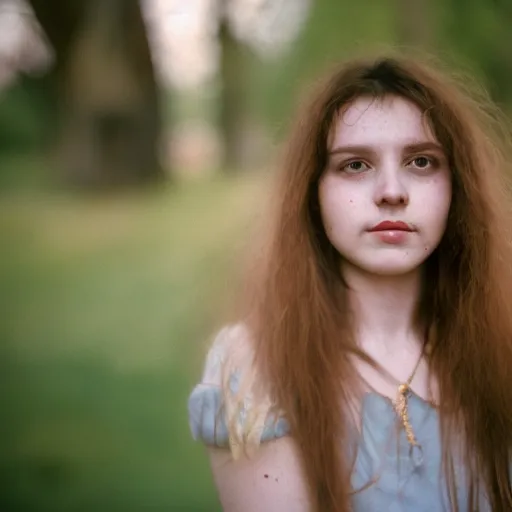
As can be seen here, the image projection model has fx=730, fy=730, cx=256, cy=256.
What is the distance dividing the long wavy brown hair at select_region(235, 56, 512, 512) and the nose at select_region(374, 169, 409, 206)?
0.34 feet

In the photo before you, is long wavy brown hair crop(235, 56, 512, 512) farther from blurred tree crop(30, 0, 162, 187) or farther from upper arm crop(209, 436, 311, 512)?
blurred tree crop(30, 0, 162, 187)

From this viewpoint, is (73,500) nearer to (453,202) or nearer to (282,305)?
(282,305)

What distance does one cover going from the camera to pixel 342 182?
3.88 ft

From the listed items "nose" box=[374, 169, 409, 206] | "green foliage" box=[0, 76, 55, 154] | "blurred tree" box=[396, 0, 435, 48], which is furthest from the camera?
"green foliage" box=[0, 76, 55, 154]

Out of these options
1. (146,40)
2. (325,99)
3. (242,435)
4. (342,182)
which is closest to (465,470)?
(242,435)

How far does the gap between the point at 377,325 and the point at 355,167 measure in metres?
0.27

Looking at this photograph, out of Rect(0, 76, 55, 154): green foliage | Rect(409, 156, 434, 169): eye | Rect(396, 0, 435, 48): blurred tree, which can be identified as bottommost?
Rect(409, 156, 434, 169): eye

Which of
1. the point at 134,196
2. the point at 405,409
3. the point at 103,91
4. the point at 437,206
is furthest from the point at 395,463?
the point at 103,91

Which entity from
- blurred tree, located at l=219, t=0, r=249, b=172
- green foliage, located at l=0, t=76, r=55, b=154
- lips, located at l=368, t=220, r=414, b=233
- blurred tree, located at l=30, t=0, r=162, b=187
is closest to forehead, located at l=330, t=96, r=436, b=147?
lips, located at l=368, t=220, r=414, b=233

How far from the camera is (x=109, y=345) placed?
1.45 m

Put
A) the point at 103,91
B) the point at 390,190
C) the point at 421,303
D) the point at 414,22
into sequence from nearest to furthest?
the point at 390,190 < the point at 421,303 < the point at 414,22 < the point at 103,91

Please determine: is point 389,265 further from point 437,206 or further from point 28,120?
point 28,120

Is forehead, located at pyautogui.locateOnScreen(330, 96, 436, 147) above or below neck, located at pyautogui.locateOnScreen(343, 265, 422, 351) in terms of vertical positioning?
above

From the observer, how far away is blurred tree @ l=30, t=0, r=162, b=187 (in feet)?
4.83
